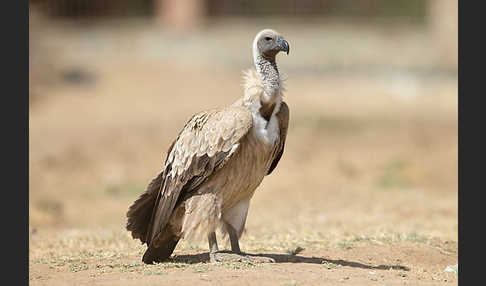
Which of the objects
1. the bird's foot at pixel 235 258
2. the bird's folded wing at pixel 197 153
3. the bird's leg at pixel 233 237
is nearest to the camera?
the bird's folded wing at pixel 197 153

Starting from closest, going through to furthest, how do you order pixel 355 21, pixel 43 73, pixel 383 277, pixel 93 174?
pixel 383 277 < pixel 93 174 < pixel 43 73 < pixel 355 21

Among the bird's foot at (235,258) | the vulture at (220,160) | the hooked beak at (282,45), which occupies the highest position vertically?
the hooked beak at (282,45)

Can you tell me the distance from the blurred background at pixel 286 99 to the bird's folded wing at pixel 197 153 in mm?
2969

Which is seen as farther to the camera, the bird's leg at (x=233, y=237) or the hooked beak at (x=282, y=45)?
the bird's leg at (x=233, y=237)

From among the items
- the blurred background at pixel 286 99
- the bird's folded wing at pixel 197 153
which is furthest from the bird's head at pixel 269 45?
the blurred background at pixel 286 99

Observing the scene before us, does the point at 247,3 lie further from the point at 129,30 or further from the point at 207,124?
the point at 207,124

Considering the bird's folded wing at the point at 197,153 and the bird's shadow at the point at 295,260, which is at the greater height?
the bird's folded wing at the point at 197,153

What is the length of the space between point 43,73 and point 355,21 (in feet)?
42.2

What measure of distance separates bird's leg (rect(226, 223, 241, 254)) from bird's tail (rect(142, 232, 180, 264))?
0.53 metres

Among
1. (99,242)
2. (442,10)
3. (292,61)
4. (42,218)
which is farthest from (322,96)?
(99,242)

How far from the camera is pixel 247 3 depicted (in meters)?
31.7

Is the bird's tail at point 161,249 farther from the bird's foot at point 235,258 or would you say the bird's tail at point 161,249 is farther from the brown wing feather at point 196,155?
the bird's foot at point 235,258

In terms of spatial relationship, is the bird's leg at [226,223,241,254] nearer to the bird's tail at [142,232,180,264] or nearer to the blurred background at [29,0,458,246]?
the bird's tail at [142,232,180,264]

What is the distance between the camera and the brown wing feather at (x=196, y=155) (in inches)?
295
